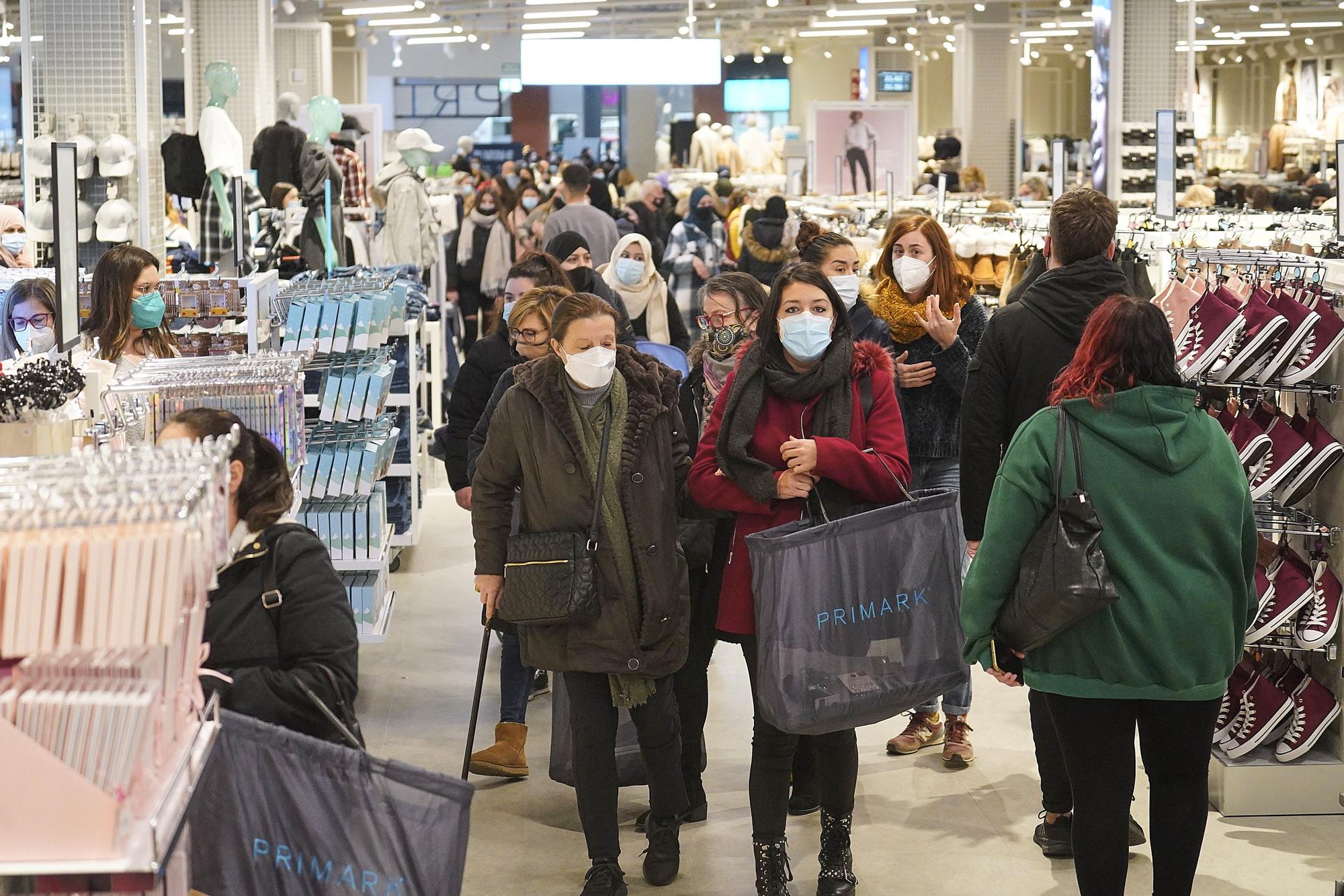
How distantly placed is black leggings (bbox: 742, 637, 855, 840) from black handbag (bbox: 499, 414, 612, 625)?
448 millimetres

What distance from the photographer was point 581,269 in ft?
19.7

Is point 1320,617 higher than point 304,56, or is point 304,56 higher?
point 304,56

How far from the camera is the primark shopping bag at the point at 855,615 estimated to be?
11.1 feet

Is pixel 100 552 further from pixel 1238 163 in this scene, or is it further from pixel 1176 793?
pixel 1238 163

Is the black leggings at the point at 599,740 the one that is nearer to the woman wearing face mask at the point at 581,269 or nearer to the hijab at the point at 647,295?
the woman wearing face mask at the point at 581,269

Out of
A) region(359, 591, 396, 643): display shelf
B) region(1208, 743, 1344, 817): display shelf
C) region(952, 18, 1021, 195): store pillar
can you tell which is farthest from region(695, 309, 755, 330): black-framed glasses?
region(952, 18, 1021, 195): store pillar

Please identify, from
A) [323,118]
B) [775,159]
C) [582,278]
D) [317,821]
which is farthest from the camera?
[775,159]

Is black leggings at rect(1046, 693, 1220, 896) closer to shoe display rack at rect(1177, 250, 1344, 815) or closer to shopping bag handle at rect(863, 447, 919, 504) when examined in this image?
shopping bag handle at rect(863, 447, 919, 504)

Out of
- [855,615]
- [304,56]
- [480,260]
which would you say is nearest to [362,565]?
[855,615]

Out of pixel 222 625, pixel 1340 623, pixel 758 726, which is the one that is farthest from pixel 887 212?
pixel 222 625

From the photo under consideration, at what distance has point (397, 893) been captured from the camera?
227 centimetres

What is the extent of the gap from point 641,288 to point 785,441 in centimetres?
311

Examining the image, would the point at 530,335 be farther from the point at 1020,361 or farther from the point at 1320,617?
the point at 1320,617

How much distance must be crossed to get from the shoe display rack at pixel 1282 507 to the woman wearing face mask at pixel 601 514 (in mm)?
1570
